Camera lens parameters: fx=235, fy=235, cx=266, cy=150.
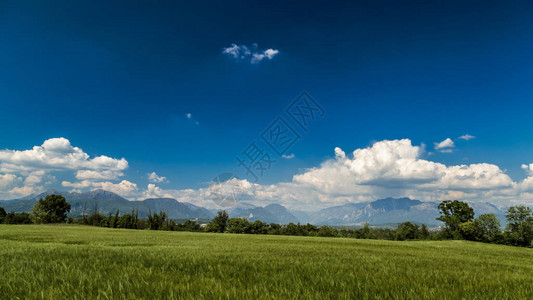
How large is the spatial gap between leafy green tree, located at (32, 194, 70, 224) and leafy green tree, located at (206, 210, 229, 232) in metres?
60.6

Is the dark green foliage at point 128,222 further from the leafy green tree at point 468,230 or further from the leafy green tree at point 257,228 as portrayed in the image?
the leafy green tree at point 468,230

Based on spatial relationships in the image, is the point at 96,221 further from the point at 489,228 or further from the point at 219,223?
the point at 489,228

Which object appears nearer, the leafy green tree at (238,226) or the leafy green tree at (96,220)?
the leafy green tree at (96,220)

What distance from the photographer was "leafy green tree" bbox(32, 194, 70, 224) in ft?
308


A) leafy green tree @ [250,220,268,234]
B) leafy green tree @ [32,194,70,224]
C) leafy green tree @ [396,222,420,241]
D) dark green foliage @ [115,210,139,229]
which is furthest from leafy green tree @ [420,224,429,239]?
leafy green tree @ [32,194,70,224]

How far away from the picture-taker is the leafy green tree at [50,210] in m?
93.8

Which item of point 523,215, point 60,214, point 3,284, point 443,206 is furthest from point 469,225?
point 60,214

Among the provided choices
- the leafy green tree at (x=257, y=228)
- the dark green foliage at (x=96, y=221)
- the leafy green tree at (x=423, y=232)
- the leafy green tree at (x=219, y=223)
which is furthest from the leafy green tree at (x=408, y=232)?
the dark green foliage at (x=96, y=221)

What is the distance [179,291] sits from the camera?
3.12 m

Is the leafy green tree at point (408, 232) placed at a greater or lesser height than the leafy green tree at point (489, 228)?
lesser

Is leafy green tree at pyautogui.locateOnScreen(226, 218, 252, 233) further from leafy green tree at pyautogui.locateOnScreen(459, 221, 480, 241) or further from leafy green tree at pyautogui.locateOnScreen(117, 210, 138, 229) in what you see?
leafy green tree at pyautogui.locateOnScreen(459, 221, 480, 241)

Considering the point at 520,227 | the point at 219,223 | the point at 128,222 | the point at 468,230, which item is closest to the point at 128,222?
the point at 128,222

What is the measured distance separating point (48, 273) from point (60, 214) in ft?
419

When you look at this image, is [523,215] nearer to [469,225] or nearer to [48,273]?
[469,225]
